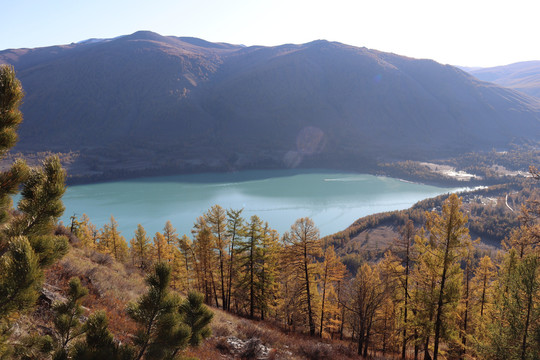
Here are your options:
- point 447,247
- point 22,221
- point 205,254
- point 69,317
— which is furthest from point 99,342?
point 205,254

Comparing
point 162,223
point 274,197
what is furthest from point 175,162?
point 162,223

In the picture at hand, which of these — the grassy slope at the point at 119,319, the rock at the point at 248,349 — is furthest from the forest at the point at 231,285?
the rock at the point at 248,349

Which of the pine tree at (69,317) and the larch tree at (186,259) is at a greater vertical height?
the pine tree at (69,317)

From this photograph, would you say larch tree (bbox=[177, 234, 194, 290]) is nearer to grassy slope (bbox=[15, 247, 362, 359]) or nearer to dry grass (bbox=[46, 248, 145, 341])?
grassy slope (bbox=[15, 247, 362, 359])

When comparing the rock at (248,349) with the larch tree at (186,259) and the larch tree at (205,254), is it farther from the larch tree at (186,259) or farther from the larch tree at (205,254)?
the larch tree at (186,259)

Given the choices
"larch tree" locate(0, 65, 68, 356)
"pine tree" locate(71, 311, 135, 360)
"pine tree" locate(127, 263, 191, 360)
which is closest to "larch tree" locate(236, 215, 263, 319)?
"pine tree" locate(127, 263, 191, 360)
